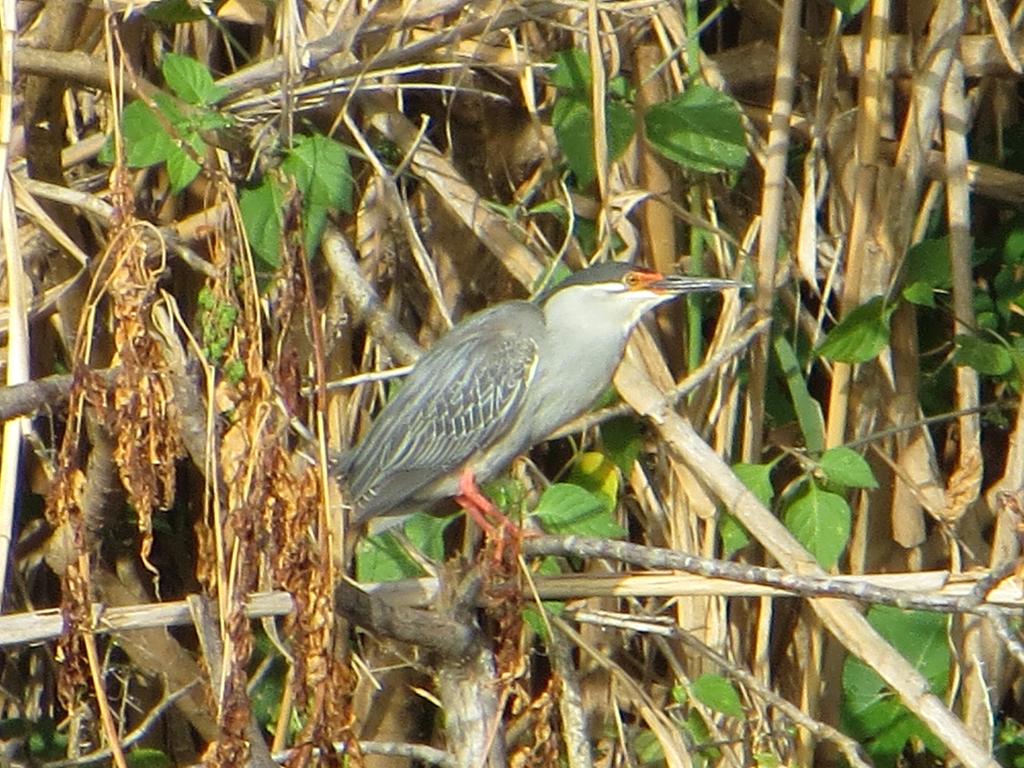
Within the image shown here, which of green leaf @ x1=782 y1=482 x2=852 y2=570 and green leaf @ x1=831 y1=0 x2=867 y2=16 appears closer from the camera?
green leaf @ x1=782 y1=482 x2=852 y2=570

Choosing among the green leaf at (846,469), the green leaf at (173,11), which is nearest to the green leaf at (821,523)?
the green leaf at (846,469)

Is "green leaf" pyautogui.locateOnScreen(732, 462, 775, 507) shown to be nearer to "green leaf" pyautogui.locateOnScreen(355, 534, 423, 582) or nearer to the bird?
the bird

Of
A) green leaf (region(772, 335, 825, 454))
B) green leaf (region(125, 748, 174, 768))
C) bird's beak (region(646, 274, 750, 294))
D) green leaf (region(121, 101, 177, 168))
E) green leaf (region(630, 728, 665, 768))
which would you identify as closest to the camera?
green leaf (region(121, 101, 177, 168))

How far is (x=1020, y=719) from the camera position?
9.97ft

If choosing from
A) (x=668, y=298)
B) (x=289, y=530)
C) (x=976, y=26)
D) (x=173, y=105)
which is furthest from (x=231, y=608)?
(x=976, y=26)

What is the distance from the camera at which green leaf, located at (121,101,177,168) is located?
7.54 feet

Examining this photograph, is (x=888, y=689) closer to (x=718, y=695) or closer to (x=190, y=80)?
(x=718, y=695)

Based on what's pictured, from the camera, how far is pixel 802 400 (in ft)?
8.80

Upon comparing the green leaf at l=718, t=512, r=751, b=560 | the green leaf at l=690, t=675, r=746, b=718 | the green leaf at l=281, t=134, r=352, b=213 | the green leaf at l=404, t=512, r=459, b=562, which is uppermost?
the green leaf at l=281, t=134, r=352, b=213

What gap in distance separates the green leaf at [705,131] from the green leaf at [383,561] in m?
0.80

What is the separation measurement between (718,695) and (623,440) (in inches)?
19.5

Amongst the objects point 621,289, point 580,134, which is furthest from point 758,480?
point 580,134

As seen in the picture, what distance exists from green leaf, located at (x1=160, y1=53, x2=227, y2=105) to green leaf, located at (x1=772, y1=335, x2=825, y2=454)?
104 centimetres

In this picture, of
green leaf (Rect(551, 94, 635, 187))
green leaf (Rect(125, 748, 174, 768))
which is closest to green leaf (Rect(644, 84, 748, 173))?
green leaf (Rect(551, 94, 635, 187))
